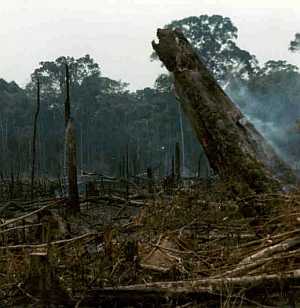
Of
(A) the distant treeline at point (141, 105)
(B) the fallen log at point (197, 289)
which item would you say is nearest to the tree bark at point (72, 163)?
(B) the fallen log at point (197, 289)

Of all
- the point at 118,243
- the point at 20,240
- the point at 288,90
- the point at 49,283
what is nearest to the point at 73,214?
the point at 20,240

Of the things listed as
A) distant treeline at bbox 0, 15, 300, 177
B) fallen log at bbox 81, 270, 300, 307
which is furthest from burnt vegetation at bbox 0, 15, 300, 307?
distant treeline at bbox 0, 15, 300, 177

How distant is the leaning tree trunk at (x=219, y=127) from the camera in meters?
6.81

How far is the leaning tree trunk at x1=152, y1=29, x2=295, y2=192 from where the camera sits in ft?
22.4

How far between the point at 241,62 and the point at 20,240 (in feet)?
136

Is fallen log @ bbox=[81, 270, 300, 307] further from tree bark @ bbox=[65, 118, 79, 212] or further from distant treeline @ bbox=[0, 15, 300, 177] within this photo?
distant treeline @ bbox=[0, 15, 300, 177]

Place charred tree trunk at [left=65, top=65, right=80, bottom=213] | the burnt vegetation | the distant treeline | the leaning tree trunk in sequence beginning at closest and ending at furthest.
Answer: the burnt vegetation, the leaning tree trunk, charred tree trunk at [left=65, top=65, right=80, bottom=213], the distant treeline

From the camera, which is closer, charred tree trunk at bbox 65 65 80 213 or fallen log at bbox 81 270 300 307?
fallen log at bbox 81 270 300 307

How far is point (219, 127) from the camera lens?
23.4 ft

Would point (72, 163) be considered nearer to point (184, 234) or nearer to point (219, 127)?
point (219, 127)

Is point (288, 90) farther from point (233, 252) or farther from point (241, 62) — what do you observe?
point (233, 252)

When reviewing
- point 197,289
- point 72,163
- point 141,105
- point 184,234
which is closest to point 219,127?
point 184,234

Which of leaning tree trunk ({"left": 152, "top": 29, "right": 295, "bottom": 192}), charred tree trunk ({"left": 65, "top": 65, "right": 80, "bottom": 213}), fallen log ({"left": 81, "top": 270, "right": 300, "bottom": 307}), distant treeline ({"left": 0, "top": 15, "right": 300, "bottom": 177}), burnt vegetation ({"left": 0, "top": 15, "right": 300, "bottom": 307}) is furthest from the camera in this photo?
distant treeline ({"left": 0, "top": 15, "right": 300, "bottom": 177})

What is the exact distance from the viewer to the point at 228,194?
714 centimetres
